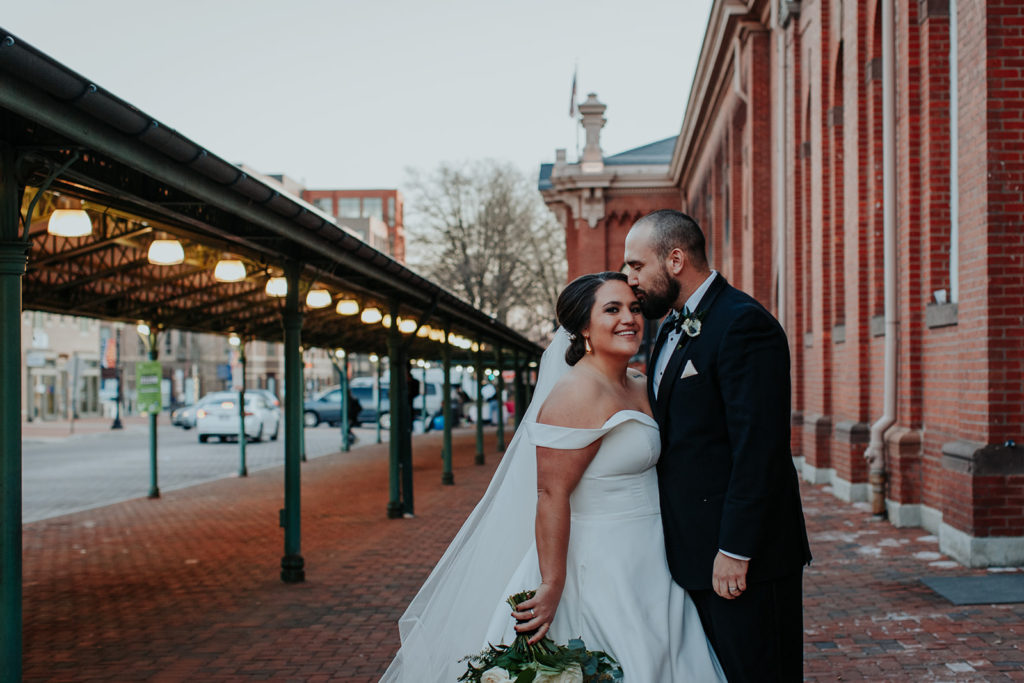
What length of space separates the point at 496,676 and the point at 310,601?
5437 mm

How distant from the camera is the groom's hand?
3.32 metres

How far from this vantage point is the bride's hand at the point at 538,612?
346cm

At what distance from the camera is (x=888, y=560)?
905cm

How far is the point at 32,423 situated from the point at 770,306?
128ft

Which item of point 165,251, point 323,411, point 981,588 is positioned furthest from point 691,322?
point 323,411

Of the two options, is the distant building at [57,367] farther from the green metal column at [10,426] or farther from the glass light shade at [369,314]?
the green metal column at [10,426]

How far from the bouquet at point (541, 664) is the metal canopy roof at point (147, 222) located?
310 centimetres

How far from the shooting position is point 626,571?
352 centimetres

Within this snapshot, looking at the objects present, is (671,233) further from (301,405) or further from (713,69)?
(713,69)

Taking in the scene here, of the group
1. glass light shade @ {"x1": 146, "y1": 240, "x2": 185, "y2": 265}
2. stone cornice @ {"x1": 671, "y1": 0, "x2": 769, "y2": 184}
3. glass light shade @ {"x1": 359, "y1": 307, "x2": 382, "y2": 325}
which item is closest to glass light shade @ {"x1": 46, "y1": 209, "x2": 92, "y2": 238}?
glass light shade @ {"x1": 146, "y1": 240, "x2": 185, "y2": 265}

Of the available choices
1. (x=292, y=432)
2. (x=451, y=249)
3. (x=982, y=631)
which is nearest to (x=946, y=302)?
(x=982, y=631)

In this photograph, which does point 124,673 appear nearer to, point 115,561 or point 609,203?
point 115,561

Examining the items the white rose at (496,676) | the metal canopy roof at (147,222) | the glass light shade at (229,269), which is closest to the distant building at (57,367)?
the metal canopy roof at (147,222)

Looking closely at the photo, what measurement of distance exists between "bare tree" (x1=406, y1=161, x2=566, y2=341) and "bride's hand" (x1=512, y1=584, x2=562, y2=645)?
1938 inches
